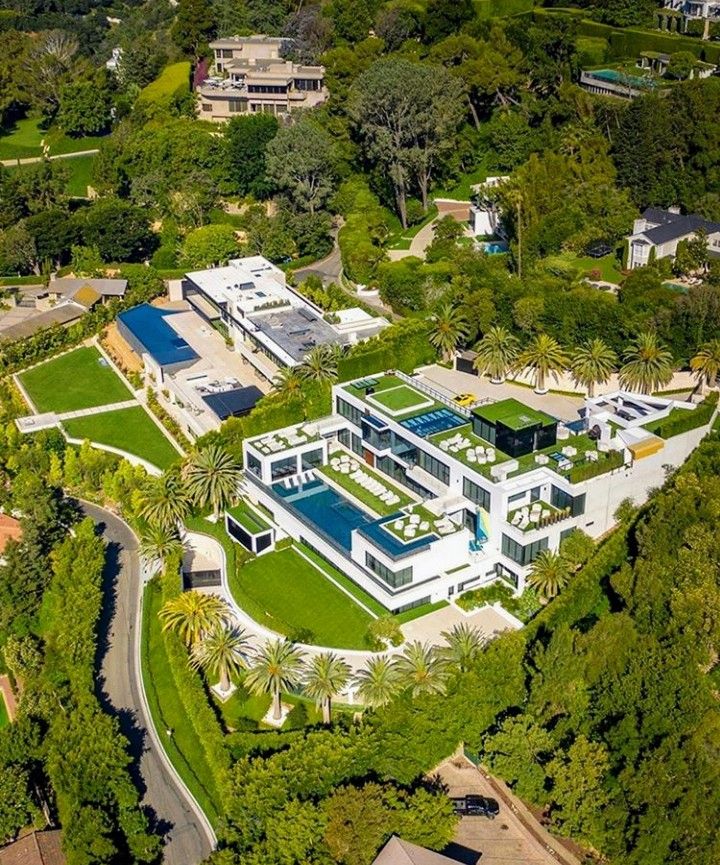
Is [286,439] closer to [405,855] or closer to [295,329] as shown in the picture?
[295,329]

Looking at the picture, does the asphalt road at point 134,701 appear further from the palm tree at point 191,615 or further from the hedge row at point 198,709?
the palm tree at point 191,615

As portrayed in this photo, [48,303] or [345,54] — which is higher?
[345,54]

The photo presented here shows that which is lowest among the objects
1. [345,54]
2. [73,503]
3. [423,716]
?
[73,503]

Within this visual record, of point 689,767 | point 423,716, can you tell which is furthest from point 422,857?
point 689,767

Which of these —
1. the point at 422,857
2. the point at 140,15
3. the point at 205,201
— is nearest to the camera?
the point at 422,857

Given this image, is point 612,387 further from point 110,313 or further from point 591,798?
point 110,313

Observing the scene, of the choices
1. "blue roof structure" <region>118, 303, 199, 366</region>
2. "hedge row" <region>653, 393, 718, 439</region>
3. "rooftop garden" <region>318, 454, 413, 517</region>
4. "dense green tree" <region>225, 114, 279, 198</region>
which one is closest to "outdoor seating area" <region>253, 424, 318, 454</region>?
"rooftop garden" <region>318, 454, 413, 517</region>

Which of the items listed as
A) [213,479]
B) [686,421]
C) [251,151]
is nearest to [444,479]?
[213,479]
